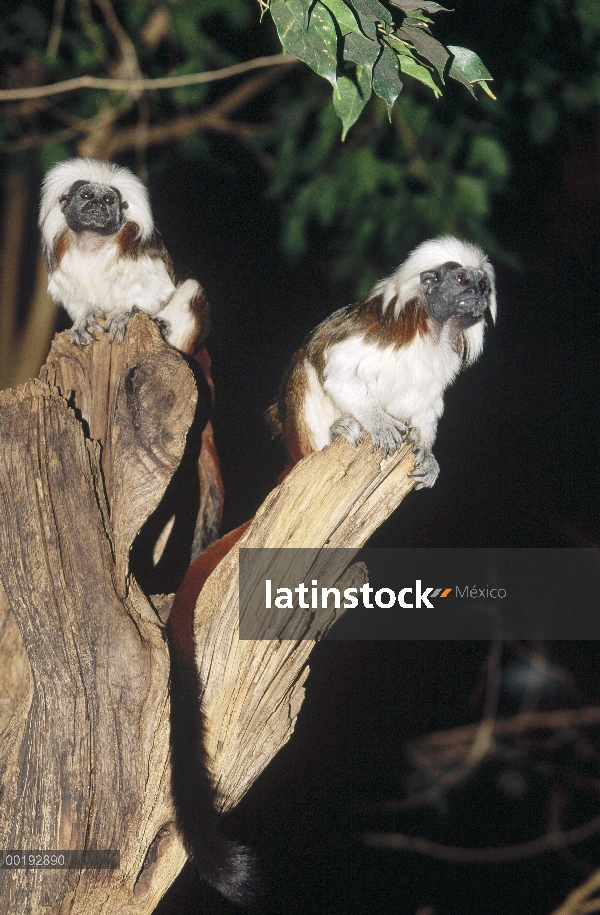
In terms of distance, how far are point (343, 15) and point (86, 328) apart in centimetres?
135

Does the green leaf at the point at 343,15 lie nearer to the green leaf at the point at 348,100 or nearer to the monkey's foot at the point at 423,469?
the green leaf at the point at 348,100

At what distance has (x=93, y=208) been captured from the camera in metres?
2.52

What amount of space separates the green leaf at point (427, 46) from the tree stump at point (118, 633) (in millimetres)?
958

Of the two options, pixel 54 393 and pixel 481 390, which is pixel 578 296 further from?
pixel 54 393

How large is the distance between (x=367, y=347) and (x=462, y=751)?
3130mm

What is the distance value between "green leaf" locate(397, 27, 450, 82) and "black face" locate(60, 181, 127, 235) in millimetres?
1279

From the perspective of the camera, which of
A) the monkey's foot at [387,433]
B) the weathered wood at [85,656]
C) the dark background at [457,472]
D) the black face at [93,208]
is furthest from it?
the dark background at [457,472]

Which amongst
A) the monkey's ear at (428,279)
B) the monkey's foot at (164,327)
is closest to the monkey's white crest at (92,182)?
the monkey's foot at (164,327)

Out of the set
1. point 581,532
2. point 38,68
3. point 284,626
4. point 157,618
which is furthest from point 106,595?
point 38,68

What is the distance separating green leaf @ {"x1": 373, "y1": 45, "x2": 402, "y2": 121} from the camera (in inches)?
53.5

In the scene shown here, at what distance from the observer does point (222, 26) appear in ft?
16.2

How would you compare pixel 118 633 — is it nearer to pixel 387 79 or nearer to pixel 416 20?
pixel 387 79

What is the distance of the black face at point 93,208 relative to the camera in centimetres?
253

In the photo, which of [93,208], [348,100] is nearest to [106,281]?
[93,208]
